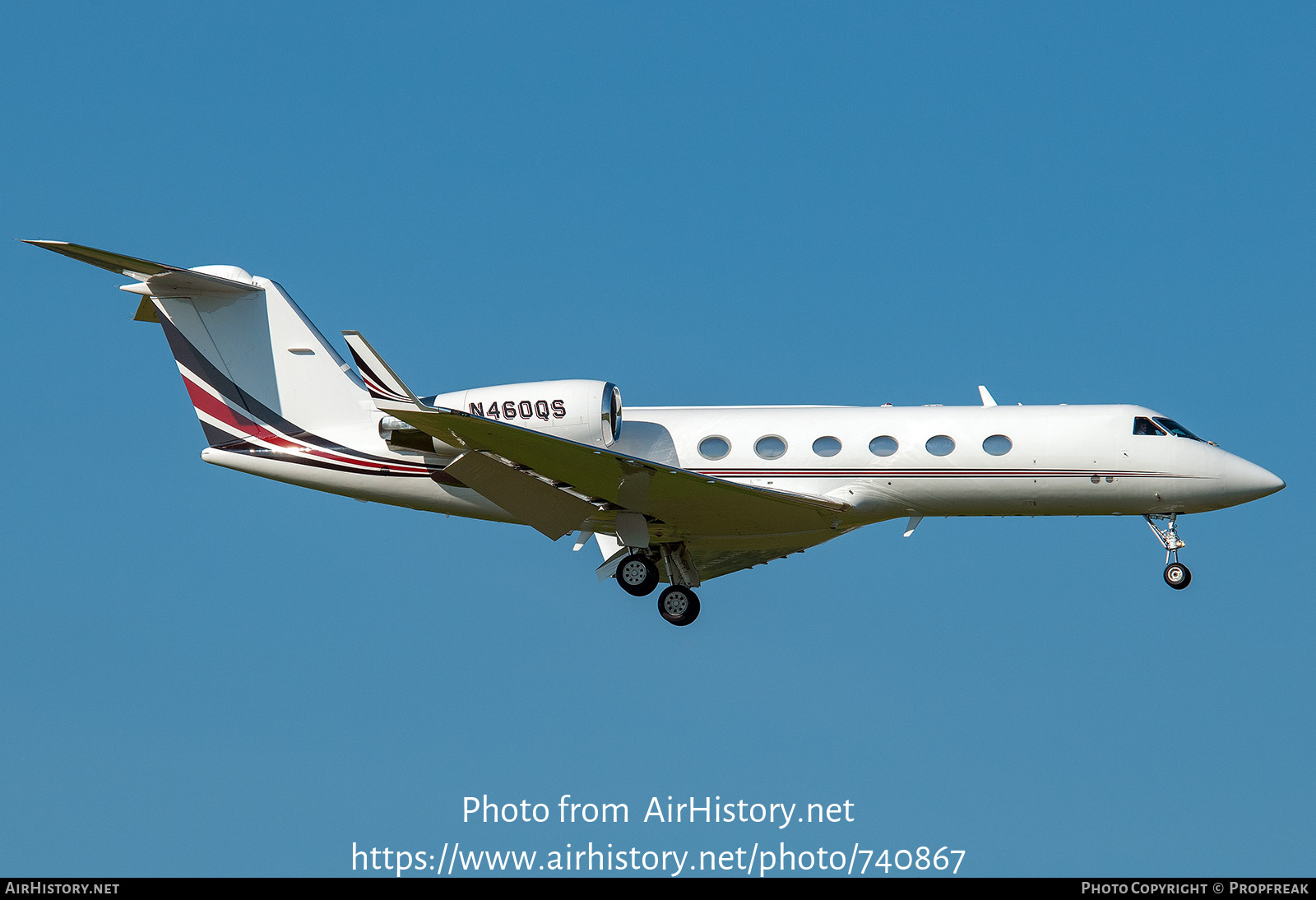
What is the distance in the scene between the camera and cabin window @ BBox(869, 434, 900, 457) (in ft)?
70.9

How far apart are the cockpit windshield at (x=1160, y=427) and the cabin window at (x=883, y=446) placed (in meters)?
3.56

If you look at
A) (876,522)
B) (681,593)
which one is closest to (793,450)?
(876,522)

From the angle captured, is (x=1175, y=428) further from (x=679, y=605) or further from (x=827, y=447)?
(x=679, y=605)

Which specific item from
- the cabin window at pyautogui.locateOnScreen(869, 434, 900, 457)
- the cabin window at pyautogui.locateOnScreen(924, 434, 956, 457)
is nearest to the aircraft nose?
the cabin window at pyautogui.locateOnScreen(924, 434, 956, 457)

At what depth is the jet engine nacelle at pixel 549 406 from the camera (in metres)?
21.3

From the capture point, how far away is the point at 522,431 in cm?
1912

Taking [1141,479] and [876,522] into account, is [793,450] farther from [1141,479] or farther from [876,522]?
[1141,479]

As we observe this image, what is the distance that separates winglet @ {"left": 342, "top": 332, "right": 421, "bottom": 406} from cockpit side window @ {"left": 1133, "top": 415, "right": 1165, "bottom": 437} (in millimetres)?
10610

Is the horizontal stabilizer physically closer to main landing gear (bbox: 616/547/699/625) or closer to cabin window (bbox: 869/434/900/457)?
main landing gear (bbox: 616/547/699/625)

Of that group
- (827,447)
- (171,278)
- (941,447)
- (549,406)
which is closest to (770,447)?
(827,447)

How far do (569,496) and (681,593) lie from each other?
299 cm

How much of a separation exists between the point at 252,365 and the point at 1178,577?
14.5 meters

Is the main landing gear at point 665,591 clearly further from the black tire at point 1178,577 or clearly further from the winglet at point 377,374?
the black tire at point 1178,577

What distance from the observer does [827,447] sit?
71.7 feet
